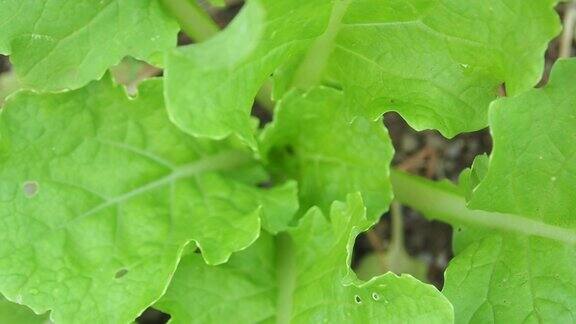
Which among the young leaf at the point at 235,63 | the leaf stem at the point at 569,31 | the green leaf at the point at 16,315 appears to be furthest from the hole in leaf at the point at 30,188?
the leaf stem at the point at 569,31

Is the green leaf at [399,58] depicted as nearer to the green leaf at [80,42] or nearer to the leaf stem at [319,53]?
the leaf stem at [319,53]

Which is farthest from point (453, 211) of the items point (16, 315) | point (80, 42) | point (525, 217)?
point (16, 315)

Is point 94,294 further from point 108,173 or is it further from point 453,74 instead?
point 453,74

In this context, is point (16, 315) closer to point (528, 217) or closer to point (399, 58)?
point (399, 58)

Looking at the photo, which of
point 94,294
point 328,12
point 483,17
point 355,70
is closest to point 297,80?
point 355,70

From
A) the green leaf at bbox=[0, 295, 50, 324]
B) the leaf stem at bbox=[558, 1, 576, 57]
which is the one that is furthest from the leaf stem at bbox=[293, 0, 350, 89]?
the leaf stem at bbox=[558, 1, 576, 57]
